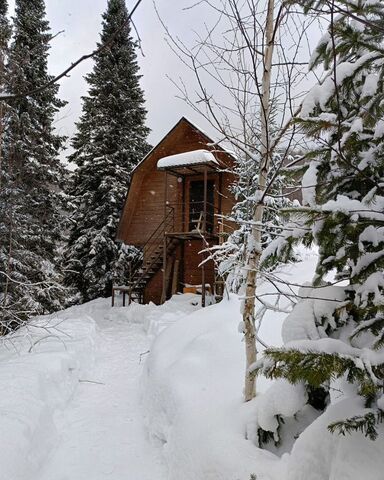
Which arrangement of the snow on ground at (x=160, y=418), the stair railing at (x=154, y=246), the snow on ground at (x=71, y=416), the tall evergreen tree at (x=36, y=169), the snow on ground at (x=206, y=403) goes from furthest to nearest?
the stair railing at (x=154, y=246), the tall evergreen tree at (x=36, y=169), the snow on ground at (x=71, y=416), the snow on ground at (x=206, y=403), the snow on ground at (x=160, y=418)

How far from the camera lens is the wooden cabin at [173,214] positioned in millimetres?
15055

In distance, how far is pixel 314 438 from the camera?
2.04 metres

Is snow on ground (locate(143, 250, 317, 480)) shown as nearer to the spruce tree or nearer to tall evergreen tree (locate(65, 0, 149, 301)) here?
the spruce tree

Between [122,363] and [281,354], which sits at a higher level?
[281,354]

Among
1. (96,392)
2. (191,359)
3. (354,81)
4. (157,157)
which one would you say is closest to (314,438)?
(354,81)

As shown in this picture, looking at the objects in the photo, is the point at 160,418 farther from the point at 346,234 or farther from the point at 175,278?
the point at 175,278

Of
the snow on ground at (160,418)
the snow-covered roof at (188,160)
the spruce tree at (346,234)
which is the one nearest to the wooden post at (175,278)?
the snow-covered roof at (188,160)

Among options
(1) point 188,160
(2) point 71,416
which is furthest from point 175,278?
(2) point 71,416

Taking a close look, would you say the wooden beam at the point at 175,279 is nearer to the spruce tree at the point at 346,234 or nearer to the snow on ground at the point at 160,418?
the snow on ground at the point at 160,418

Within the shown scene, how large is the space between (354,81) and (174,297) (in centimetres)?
1227

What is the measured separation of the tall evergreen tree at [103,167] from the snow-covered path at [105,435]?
11570 millimetres

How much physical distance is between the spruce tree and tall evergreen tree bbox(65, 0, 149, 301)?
16836 millimetres

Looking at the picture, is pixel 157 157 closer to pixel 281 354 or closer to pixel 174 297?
pixel 174 297

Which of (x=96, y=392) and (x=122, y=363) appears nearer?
(x=96, y=392)
